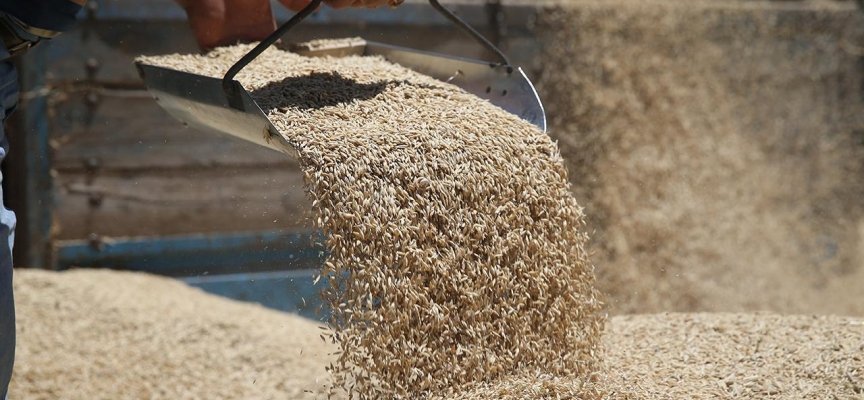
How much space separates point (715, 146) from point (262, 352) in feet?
9.03

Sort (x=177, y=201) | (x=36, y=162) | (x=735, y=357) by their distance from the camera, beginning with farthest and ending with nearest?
(x=177, y=201) → (x=36, y=162) → (x=735, y=357)

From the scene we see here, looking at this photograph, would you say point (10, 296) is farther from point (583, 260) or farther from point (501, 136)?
point (583, 260)

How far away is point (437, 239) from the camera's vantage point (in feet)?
6.55

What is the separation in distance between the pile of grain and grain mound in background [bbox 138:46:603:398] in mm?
121

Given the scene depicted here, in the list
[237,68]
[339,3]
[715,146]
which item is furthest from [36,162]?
[715,146]

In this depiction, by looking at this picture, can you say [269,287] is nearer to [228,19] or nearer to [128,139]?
[128,139]

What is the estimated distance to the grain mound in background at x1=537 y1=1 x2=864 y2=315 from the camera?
13.5 ft

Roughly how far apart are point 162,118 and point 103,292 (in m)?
0.77

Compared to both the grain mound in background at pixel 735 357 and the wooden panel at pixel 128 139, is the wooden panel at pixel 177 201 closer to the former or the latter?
the wooden panel at pixel 128 139

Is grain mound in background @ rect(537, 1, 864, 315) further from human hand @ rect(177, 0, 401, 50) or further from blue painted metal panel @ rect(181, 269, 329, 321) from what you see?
human hand @ rect(177, 0, 401, 50)

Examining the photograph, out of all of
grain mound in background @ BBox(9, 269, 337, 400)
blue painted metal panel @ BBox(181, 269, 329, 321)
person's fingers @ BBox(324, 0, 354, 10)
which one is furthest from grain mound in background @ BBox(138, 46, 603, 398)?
blue painted metal panel @ BBox(181, 269, 329, 321)

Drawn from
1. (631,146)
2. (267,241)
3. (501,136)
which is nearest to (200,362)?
(267,241)

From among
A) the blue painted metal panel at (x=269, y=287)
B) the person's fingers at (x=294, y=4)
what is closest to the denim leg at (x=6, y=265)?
the person's fingers at (x=294, y=4)

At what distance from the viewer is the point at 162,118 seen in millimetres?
3514
